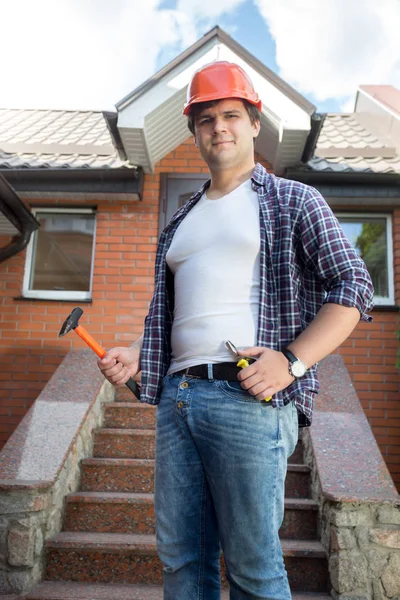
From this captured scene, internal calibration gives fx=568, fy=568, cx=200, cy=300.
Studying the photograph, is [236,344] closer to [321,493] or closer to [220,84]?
[220,84]

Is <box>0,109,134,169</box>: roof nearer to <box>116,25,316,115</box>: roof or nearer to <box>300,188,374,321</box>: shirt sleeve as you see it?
<box>116,25,316,115</box>: roof

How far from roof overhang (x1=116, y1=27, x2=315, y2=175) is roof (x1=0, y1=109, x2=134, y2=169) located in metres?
0.46

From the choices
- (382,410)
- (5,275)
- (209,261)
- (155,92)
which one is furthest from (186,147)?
(209,261)

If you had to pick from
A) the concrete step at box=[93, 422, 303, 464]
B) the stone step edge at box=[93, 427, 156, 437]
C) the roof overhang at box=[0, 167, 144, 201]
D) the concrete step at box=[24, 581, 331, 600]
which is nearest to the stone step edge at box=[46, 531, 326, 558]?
the concrete step at box=[24, 581, 331, 600]

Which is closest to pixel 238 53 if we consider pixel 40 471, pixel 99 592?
pixel 40 471

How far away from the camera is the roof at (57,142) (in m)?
6.66

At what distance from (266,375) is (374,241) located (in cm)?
583

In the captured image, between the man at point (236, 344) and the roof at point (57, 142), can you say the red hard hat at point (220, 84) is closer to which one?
the man at point (236, 344)

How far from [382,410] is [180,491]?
5070mm

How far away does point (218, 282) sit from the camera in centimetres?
180

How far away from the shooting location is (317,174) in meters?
6.41

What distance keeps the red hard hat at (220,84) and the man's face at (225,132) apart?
31mm

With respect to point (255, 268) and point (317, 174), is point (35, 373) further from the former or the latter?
point (255, 268)

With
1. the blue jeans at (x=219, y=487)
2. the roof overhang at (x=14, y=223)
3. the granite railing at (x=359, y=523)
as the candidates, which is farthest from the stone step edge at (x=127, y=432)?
the blue jeans at (x=219, y=487)
